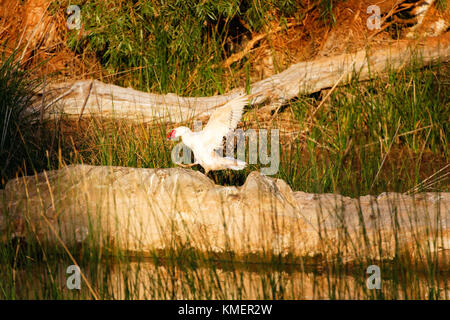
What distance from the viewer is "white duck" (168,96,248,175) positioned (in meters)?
3.68

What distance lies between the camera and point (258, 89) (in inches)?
211

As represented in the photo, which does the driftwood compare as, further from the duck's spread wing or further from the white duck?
the duck's spread wing

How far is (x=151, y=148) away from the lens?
4582 millimetres

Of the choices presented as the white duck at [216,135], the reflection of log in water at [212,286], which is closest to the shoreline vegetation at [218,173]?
the reflection of log in water at [212,286]

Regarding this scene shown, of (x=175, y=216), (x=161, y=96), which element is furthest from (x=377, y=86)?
(x=175, y=216)

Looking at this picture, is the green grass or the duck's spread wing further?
the green grass

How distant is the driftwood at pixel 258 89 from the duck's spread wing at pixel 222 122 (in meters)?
1.05

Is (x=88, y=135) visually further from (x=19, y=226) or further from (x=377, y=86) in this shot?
(x=377, y=86)

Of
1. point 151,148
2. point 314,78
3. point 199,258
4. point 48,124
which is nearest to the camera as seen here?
point 199,258

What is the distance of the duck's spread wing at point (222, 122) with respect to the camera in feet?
12.0

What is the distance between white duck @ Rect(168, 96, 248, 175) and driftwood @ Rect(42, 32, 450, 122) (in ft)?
3.13

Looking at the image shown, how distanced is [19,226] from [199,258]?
106cm

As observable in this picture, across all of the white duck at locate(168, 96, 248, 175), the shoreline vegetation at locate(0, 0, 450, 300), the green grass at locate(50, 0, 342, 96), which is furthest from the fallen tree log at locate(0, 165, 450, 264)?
the green grass at locate(50, 0, 342, 96)
